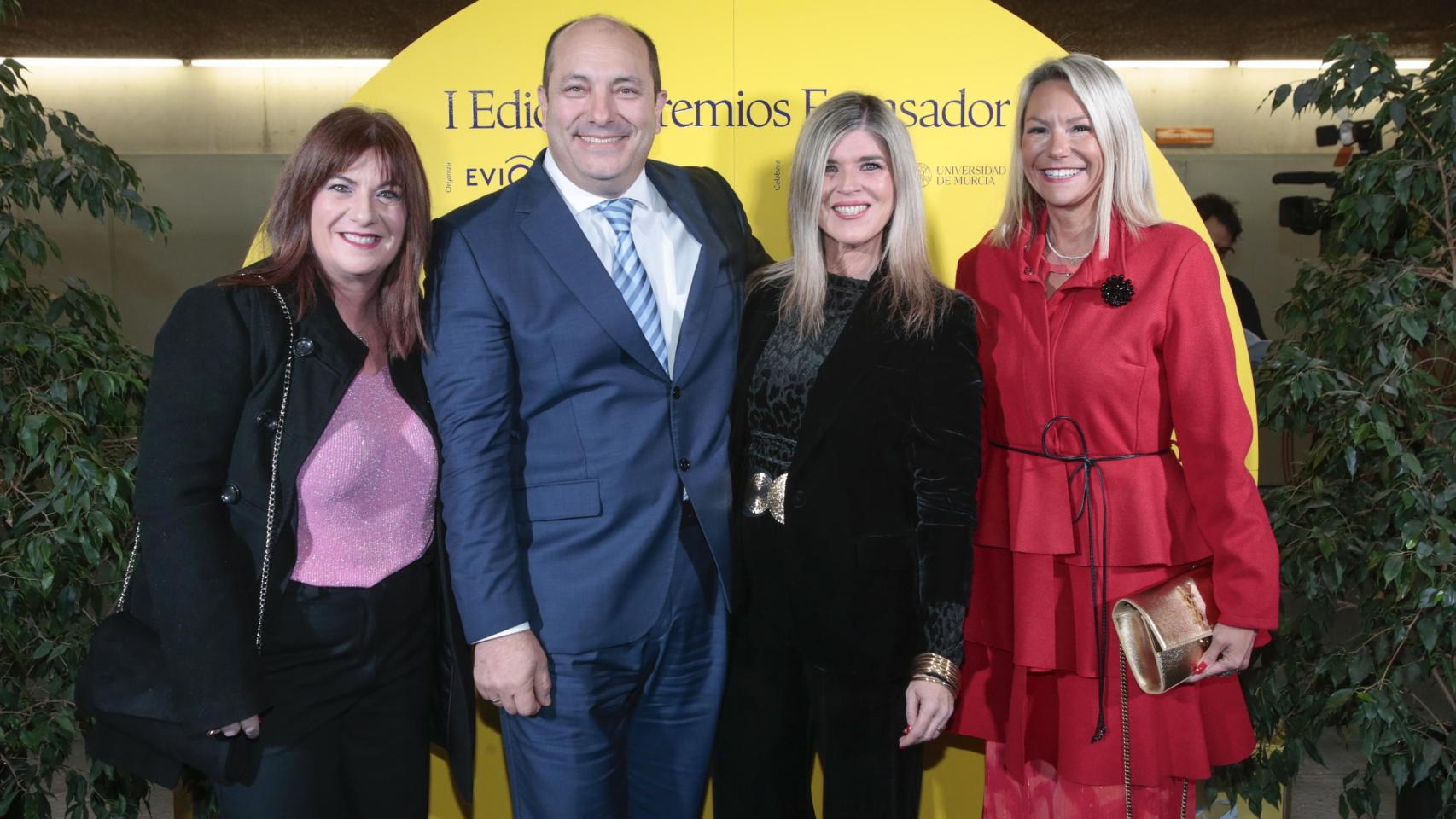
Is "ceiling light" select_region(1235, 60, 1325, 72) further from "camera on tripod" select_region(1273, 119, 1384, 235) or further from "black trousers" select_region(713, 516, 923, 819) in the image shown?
"black trousers" select_region(713, 516, 923, 819)

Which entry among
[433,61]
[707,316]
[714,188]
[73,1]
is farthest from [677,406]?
[73,1]

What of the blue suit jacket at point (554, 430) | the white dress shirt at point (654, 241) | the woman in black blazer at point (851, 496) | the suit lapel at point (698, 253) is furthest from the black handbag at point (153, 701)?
the woman in black blazer at point (851, 496)

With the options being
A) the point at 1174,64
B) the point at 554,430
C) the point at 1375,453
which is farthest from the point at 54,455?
Result: the point at 1174,64

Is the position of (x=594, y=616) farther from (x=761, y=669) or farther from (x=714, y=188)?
(x=714, y=188)

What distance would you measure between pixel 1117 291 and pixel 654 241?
89cm

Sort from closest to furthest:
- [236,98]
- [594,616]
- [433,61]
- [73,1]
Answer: [594,616] → [433,61] → [73,1] → [236,98]

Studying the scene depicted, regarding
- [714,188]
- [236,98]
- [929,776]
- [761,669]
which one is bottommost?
[929,776]

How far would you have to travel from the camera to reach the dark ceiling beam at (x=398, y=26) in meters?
6.88

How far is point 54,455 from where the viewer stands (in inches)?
103

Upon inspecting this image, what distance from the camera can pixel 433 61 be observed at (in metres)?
2.97

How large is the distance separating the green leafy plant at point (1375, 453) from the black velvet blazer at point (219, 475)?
7.20 ft

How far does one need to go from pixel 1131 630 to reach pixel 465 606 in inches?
48.2

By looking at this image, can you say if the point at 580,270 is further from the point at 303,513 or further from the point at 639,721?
the point at 639,721

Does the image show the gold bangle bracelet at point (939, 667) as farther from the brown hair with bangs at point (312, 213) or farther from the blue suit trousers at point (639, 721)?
the brown hair with bangs at point (312, 213)
